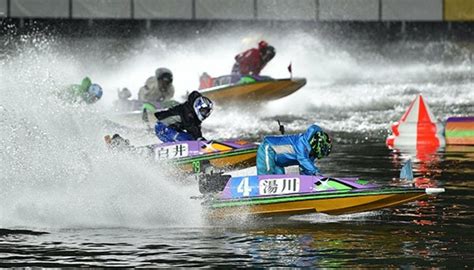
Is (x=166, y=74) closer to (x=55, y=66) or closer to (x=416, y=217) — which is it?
(x=55, y=66)

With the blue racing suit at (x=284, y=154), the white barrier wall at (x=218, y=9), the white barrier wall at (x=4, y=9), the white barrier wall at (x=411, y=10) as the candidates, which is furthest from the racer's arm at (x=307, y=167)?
the white barrier wall at (x=411, y=10)

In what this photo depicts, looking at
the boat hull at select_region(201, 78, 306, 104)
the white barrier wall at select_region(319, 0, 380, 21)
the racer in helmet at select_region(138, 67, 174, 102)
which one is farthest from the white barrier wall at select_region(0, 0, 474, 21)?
the racer in helmet at select_region(138, 67, 174, 102)

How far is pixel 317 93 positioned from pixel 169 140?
17627 millimetres

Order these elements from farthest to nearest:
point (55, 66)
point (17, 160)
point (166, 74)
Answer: point (55, 66)
point (166, 74)
point (17, 160)

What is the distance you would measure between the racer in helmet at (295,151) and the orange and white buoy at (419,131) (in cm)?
988

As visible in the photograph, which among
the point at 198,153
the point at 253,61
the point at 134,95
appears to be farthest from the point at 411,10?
the point at 198,153

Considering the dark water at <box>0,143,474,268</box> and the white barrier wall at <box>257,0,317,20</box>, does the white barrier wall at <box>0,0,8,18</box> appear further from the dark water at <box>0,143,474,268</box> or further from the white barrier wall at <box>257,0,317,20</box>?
the dark water at <box>0,143,474,268</box>

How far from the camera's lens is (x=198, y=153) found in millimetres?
20000

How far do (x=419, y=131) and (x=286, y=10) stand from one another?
15295mm

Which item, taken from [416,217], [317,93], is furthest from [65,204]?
[317,93]

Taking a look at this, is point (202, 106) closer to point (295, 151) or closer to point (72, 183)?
point (72, 183)

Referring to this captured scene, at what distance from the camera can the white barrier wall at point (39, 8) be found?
37.7 metres

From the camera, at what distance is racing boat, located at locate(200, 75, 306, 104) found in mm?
32344

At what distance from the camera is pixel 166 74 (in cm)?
2789
